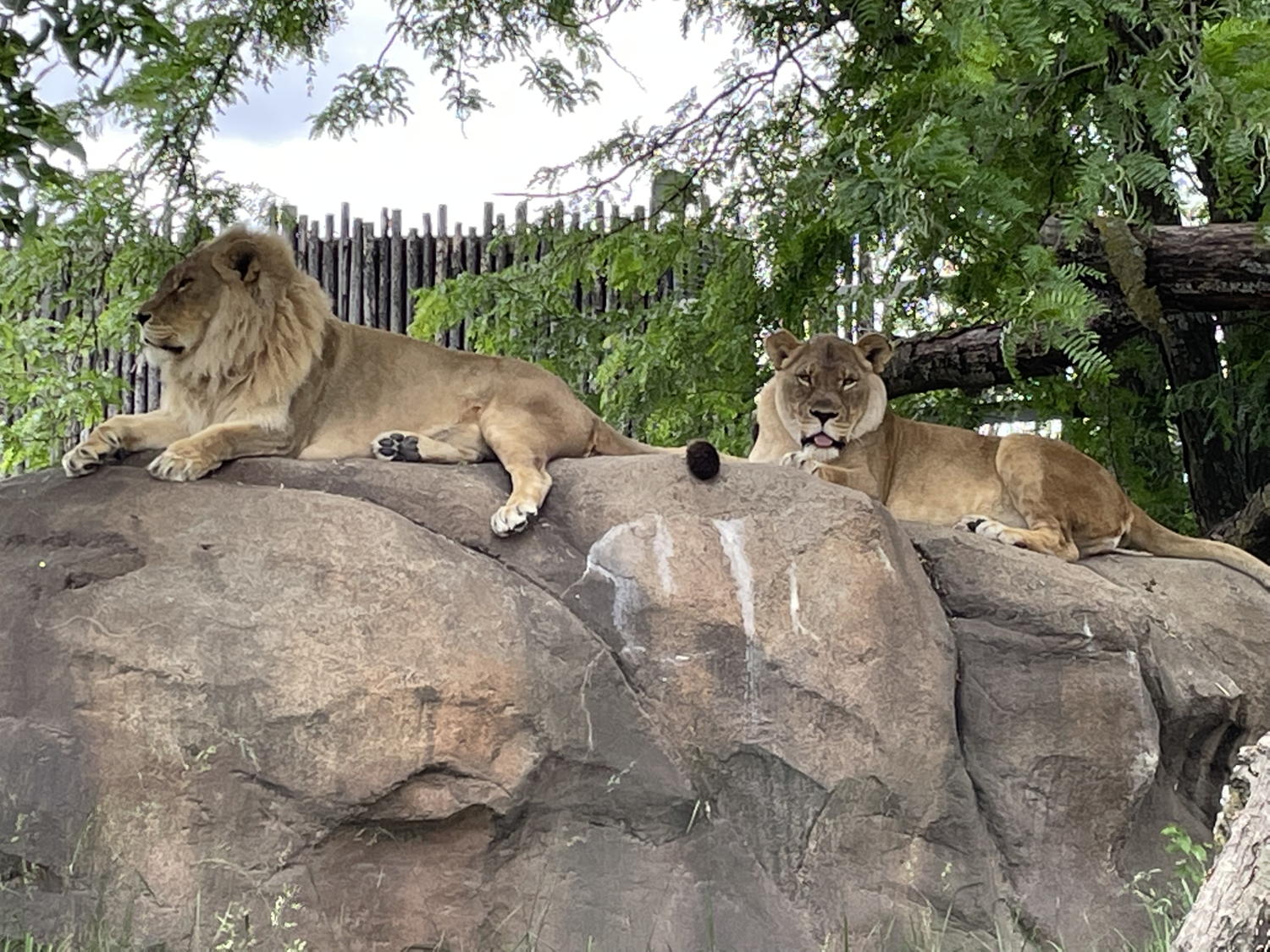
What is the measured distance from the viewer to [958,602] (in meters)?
5.03

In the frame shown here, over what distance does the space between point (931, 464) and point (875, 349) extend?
0.63m

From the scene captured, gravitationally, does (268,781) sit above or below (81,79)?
below

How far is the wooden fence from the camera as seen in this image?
9898 millimetres

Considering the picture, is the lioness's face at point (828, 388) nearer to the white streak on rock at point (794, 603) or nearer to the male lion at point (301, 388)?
the male lion at point (301, 388)

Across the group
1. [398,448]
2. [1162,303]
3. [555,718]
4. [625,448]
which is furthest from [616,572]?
[1162,303]

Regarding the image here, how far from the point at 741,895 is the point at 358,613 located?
1.50 m

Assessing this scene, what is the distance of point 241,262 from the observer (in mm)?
5281

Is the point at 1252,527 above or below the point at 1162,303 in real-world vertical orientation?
below

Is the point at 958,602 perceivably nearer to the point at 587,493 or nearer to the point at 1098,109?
the point at 587,493

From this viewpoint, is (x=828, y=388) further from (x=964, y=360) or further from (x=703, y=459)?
(x=964, y=360)

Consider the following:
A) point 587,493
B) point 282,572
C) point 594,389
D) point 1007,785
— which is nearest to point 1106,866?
point 1007,785

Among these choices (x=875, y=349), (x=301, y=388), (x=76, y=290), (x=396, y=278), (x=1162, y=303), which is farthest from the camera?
(x=396, y=278)

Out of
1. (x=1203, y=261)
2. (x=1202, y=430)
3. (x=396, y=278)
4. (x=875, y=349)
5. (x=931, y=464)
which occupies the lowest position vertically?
(x=931, y=464)

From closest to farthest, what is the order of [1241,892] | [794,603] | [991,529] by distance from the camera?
[1241,892] → [794,603] → [991,529]
